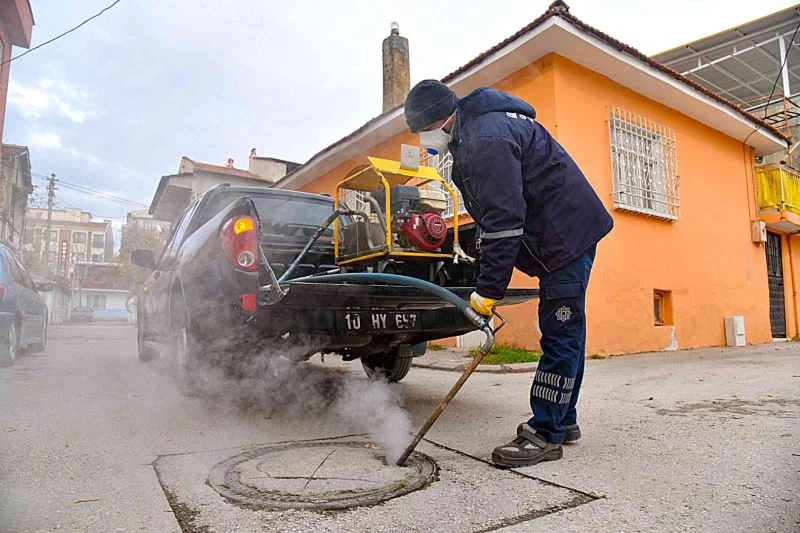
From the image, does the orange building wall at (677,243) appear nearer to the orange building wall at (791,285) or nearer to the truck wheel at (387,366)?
the orange building wall at (791,285)

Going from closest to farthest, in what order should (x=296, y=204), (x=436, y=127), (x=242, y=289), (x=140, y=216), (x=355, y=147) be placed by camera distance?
1. (x=436, y=127)
2. (x=242, y=289)
3. (x=296, y=204)
4. (x=355, y=147)
5. (x=140, y=216)

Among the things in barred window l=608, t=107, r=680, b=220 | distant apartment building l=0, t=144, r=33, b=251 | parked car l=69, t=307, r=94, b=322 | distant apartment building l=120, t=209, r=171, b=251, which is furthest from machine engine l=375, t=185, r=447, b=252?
parked car l=69, t=307, r=94, b=322

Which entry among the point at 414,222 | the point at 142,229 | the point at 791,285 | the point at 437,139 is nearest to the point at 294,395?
the point at 414,222

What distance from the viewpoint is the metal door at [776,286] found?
11.2 metres

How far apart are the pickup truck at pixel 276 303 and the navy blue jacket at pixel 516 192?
64cm

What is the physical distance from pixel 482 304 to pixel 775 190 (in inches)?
449

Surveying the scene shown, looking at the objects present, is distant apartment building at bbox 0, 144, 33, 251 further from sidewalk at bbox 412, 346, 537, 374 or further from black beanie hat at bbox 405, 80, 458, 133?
sidewalk at bbox 412, 346, 537, 374

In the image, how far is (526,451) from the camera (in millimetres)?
2377

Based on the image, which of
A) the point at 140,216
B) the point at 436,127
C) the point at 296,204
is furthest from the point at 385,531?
the point at 140,216

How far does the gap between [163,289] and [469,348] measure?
4539 mm

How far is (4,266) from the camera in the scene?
20.8 feet

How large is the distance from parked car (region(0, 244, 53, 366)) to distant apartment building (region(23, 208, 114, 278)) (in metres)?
2.02

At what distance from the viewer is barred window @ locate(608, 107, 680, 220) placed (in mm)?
7641

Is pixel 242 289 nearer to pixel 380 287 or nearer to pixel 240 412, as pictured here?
pixel 380 287
